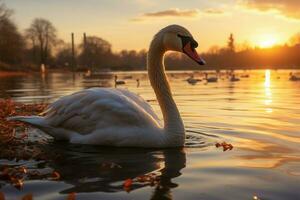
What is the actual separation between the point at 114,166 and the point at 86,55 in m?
135

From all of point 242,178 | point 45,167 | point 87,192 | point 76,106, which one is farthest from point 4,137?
point 242,178

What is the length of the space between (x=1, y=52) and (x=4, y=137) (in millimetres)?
76481

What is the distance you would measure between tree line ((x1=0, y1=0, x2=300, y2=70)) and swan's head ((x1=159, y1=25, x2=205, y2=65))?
70.7 meters

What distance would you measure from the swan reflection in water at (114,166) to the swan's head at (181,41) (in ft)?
4.53

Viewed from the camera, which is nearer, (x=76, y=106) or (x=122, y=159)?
(x=122, y=159)

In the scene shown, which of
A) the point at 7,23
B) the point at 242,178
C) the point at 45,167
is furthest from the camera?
the point at 7,23

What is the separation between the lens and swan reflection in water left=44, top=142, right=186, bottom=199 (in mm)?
4449

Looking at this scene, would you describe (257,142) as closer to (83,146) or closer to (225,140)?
(225,140)

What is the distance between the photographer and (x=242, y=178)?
480cm

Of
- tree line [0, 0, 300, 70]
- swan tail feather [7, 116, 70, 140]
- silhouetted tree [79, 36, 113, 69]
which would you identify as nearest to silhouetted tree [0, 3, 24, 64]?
tree line [0, 0, 300, 70]

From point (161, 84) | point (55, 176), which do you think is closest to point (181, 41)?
point (161, 84)

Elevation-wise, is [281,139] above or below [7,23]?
below

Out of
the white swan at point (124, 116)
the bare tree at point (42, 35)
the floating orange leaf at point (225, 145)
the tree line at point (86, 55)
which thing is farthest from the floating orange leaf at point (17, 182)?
the bare tree at point (42, 35)

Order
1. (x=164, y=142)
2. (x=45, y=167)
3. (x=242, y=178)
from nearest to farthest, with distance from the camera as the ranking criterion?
(x=242, y=178), (x=45, y=167), (x=164, y=142)
